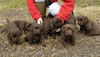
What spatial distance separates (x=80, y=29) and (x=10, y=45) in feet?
7.51

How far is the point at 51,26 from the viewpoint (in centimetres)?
584

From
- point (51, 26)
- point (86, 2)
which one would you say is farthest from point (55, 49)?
point (86, 2)

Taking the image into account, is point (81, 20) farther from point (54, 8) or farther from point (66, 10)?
point (54, 8)

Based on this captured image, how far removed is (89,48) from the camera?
528 centimetres

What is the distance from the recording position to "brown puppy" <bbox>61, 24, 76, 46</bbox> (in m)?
5.01

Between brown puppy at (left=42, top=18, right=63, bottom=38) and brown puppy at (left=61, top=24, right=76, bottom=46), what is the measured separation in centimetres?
54

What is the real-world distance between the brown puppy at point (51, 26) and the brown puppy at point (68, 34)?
21.2 inches

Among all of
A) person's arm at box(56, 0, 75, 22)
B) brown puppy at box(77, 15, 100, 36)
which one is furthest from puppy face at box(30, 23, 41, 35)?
brown puppy at box(77, 15, 100, 36)

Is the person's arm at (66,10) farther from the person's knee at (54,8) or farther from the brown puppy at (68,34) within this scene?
the brown puppy at (68,34)

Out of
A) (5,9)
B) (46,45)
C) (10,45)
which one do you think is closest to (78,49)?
(46,45)

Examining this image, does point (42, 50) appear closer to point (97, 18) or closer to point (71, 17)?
point (71, 17)

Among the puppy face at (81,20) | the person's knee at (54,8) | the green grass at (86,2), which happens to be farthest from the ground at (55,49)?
the green grass at (86,2)

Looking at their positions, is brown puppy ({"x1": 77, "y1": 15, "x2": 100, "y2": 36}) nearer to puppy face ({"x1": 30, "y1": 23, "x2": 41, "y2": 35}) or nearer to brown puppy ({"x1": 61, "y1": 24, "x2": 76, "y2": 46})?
brown puppy ({"x1": 61, "y1": 24, "x2": 76, "y2": 46})

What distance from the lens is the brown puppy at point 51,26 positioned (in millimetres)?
5695
